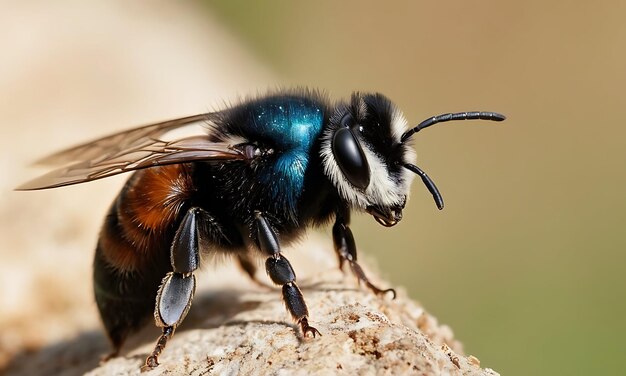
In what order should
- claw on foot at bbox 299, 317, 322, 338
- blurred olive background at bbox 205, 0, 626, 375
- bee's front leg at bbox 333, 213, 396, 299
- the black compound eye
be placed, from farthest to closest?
blurred olive background at bbox 205, 0, 626, 375 → bee's front leg at bbox 333, 213, 396, 299 → the black compound eye → claw on foot at bbox 299, 317, 322, 338

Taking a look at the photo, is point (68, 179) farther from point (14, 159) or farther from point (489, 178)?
point (489, 178)

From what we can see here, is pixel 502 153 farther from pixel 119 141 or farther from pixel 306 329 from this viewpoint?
pixel 306 329

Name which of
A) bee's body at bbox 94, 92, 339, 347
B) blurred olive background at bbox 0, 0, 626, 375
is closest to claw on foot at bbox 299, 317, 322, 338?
bee's body at bbox 94, 92, 339, 347

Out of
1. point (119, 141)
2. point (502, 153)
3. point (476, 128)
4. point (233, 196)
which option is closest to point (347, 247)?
point (233, 196)

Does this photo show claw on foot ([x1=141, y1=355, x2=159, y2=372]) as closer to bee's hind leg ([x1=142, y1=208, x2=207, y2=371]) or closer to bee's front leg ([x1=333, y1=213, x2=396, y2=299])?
bee's hind leg ([x1=142, y1=208, x2=207, y2=371])

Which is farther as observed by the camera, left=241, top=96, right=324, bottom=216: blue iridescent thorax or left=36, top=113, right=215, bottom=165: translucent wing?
left=36, top=113, right=215, bottom=165: translucent wing

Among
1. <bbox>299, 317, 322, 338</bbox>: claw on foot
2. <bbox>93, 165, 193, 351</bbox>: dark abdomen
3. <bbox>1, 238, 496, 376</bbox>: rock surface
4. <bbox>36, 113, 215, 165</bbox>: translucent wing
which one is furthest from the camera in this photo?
<bbox>36, 113, 215, 165</bbox>: translucent wing

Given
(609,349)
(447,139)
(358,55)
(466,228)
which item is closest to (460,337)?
(609,349)
